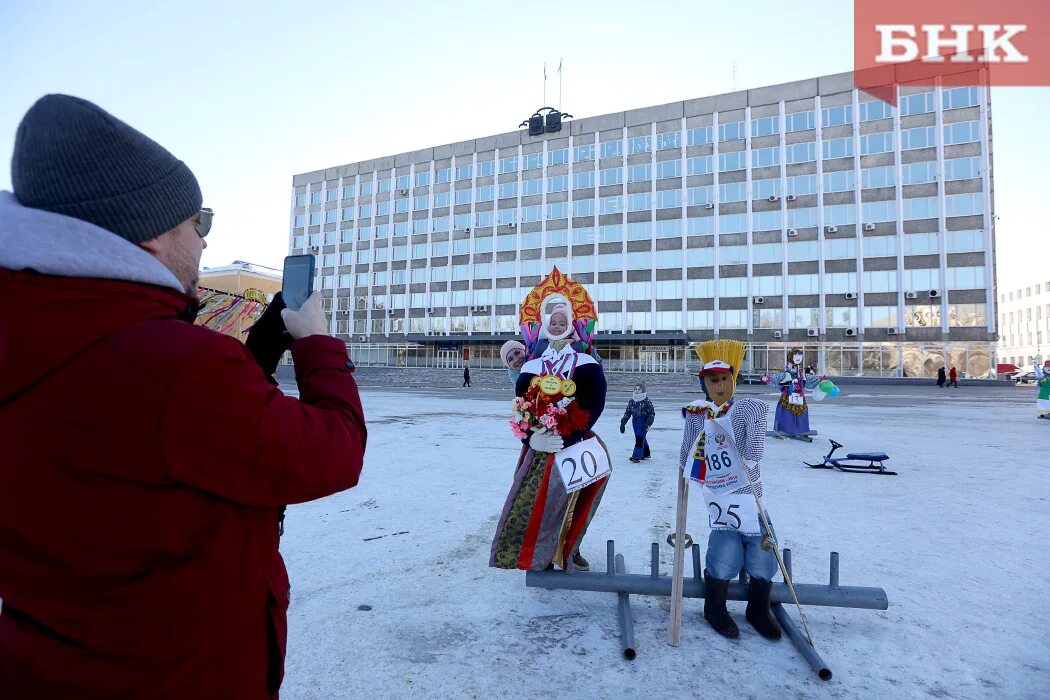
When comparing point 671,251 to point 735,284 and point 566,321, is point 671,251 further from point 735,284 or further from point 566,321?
point 566,321

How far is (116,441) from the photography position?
2.84 feet

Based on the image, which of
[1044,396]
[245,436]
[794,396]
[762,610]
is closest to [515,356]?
[762,610]

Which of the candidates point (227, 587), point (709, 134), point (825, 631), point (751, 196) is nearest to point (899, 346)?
point (751, 196)

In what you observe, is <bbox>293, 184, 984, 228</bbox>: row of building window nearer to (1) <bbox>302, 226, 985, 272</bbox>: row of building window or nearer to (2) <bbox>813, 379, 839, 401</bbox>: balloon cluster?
(1) <bbox>302, 226, 985, 272</bbox>: row of building window

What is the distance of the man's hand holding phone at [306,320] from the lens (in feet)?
3.99

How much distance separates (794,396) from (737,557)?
8481mm

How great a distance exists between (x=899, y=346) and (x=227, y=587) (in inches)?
1695

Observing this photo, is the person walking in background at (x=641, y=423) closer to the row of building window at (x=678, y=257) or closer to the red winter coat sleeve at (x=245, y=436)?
the red winter coat sleeve at (x=245, y=436)

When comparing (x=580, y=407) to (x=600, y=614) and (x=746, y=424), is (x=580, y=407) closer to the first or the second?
(x=746, y=424)

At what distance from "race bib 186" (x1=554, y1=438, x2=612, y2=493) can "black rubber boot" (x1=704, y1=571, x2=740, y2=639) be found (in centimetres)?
91

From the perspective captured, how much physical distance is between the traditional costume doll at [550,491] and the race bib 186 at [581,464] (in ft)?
A: 0.12

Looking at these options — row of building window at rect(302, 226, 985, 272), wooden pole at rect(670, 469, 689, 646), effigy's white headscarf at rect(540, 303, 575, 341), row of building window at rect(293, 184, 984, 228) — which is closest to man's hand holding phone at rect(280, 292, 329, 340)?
wooden pole at rect(670, 469, 689, 646)

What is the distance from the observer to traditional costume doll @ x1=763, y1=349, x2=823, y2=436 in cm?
1021

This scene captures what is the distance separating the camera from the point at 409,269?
161 ft
